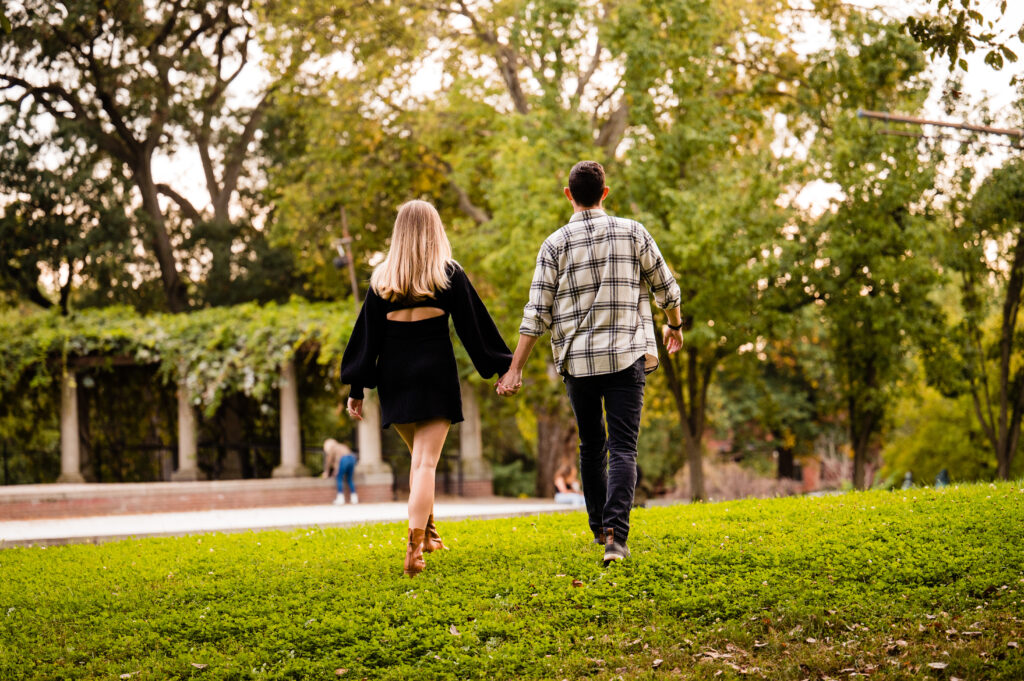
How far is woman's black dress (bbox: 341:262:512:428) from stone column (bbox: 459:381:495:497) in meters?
16.4

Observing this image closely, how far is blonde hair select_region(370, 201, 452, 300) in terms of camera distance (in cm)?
589

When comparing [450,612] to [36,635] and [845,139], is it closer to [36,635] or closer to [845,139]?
[36,635]

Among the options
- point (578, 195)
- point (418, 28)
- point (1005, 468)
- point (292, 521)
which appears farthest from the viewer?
point (418, 28)

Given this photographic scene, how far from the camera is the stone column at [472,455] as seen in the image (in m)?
22.6

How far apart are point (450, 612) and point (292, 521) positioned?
8984mm

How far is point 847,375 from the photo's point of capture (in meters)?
19.1

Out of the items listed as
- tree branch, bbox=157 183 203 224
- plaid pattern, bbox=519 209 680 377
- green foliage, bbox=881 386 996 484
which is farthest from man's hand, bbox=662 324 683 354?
tree branch, bbox=157 183 203 224

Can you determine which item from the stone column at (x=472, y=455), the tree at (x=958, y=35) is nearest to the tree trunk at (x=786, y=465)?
the stone column at (x=472, y=455)

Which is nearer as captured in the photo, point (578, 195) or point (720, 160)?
point (578, 195)

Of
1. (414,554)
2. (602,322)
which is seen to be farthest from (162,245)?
(602,322)

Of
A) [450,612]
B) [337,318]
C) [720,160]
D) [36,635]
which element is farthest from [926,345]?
[36,635]

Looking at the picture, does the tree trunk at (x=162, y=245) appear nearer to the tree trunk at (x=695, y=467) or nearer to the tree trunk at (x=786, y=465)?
the tree trunk at (x=695, y=467)

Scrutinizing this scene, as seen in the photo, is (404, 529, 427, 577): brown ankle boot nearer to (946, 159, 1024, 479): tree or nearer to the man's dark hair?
the man's dark hair

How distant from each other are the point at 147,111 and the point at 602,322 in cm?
2192
